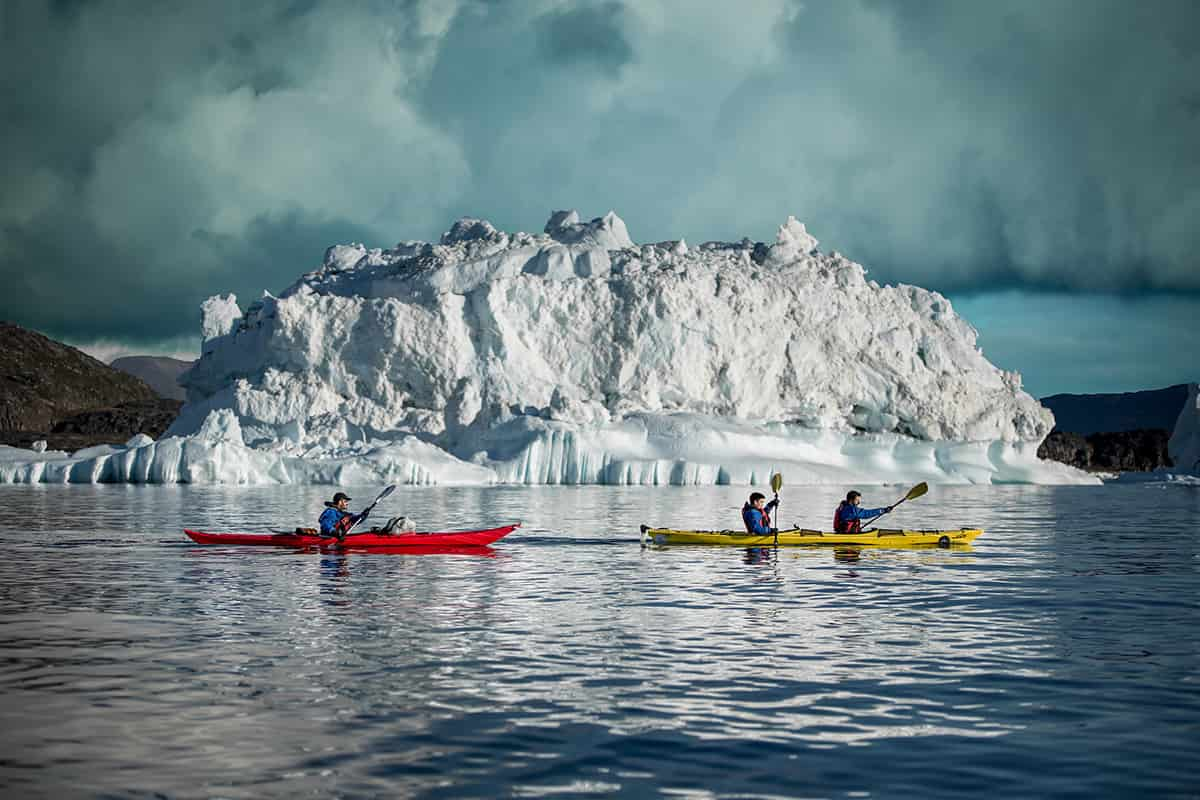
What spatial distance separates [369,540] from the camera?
1952 centimetres

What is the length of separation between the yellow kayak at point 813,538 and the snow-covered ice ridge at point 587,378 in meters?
27.5

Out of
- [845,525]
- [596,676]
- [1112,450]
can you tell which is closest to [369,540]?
[845,525]

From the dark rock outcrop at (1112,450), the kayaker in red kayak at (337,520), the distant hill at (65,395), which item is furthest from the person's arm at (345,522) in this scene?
the dark rock outcrop at (1112,450)

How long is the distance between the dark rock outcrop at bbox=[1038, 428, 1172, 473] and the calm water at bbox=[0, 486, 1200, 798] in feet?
359

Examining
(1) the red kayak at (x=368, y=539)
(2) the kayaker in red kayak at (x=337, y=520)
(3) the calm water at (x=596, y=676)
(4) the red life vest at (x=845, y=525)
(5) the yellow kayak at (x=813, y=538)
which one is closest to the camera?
(3) the calm water at (x=596, y=676)

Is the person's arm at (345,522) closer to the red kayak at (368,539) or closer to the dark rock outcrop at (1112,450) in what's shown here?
the red kayak at (368,539)

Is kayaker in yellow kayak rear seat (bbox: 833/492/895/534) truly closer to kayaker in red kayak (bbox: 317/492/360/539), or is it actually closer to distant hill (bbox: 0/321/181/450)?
kayaker in red kayak (bbox: 317/492/360/539)

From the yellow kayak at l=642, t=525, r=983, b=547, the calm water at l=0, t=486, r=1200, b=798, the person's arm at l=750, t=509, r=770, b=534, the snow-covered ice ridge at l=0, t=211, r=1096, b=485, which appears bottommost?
the calm water at l=0, t=486, r=1200, b=798

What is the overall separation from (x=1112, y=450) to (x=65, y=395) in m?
119

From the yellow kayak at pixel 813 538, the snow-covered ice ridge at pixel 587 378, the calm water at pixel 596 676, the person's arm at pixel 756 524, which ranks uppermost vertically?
the snow-covered ice ridge at pixel 587 378

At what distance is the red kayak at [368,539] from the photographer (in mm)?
19438

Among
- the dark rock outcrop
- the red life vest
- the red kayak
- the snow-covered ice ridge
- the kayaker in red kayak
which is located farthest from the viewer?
the dark rock outcrop

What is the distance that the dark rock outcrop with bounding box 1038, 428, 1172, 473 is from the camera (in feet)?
396

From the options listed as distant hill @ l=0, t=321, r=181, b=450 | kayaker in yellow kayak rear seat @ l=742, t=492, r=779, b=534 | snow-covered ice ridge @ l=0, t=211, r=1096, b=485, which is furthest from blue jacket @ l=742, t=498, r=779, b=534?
distant hill @ l=0, t=321, r=181, b=450
